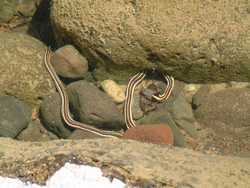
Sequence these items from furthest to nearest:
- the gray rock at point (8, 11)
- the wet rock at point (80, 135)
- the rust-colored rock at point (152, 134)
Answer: the gray rock at point (8, 11) < the wet rock at point (80, 135) < the rust-colored rock at point (152, 134)

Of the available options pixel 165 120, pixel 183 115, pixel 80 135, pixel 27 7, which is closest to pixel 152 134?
pixel 165 120

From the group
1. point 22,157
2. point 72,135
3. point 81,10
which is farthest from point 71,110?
point 22,157

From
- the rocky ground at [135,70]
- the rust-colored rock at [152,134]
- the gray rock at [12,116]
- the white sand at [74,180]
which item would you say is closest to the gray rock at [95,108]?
the rocky ground at [135,70]

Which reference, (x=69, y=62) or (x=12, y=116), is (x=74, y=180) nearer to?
(x=12, y=116)

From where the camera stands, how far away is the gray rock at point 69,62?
5.82m

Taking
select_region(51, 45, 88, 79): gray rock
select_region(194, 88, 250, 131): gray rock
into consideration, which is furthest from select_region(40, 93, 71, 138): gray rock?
select_region(194, 88, 250, 131): gray rock

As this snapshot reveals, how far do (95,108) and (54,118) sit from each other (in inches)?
21.5

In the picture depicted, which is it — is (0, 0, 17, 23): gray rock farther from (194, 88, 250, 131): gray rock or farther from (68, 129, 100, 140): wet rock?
(194, 88, 250, 131): gray rock

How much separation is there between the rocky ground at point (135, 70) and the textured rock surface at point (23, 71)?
0.01 m

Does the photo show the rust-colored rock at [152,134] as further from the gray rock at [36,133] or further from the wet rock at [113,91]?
the gray rock at [36,133]

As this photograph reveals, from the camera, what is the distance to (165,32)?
5410mm

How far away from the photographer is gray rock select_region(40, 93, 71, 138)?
575cm

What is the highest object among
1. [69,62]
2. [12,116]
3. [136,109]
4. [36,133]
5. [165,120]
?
[69,62]

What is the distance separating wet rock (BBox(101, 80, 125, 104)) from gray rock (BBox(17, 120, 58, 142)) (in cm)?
85
